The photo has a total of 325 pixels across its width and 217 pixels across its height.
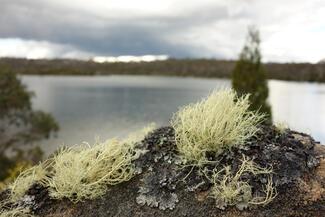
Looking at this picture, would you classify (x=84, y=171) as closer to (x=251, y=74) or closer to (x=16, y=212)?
(x=16, y=212)

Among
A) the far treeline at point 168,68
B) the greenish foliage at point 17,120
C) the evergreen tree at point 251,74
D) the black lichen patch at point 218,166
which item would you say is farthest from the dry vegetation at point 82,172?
the far treeline at point 168,68

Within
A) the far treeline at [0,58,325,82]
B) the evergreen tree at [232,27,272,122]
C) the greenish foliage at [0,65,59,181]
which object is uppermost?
the evergreen tree at [232,27,272,122]

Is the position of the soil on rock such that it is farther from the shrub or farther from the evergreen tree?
the evergreen tree

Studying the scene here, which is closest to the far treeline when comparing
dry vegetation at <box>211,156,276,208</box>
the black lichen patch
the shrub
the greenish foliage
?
the greenish foliage

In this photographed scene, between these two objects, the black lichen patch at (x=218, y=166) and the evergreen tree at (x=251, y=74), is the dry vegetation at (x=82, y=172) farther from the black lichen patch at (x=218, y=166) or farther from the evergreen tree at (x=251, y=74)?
the evergreen tree at (x=251, y=74)

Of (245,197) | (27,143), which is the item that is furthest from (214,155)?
(27,143)

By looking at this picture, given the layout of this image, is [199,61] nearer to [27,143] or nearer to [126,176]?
[27,143]

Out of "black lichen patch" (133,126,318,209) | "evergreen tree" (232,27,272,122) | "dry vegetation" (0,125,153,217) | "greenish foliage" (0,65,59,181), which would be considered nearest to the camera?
"black lichen patch" (133,126,318,209)
